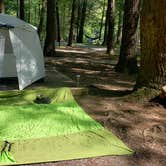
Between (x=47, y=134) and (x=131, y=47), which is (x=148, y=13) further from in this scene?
(x=131, y=47)

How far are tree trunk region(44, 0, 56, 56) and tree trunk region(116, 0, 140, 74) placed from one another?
15.3ft

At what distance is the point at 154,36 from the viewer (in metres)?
5.97

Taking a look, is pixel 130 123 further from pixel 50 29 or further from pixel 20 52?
pixel 50 29

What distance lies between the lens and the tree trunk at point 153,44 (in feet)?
19.3

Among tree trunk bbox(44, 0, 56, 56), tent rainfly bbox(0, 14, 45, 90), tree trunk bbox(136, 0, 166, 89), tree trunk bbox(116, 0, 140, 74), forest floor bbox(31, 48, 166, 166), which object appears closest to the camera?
forest floor bbox(31, 48, 166, 166)

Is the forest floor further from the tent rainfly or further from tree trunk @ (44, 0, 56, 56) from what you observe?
tree trunk @ (44, 0, 56, 56)

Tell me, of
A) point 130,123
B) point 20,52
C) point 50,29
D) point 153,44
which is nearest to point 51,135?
point 130,123

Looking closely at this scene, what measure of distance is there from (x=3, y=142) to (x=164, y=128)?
237 centimetres

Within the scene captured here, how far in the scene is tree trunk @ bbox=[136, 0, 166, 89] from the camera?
19.3 ft

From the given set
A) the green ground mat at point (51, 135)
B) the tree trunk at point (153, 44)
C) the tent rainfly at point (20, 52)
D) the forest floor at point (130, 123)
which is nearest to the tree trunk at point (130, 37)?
the tent rainfly at point (20, 52)

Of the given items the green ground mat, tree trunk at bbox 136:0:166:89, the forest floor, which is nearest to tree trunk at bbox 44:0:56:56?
the forest floor

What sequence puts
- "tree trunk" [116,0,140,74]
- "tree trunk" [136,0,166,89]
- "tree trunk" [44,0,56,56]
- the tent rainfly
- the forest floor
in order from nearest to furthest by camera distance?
the forest floor < "tree trunk" [136,0,166,89] < the tent rainfly < "tree trunk" [116,0,140,74] < "tree trunk" [44,0,56,56]

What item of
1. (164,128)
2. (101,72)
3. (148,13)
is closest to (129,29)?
(101,72)

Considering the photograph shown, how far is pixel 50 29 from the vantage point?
1472cm
